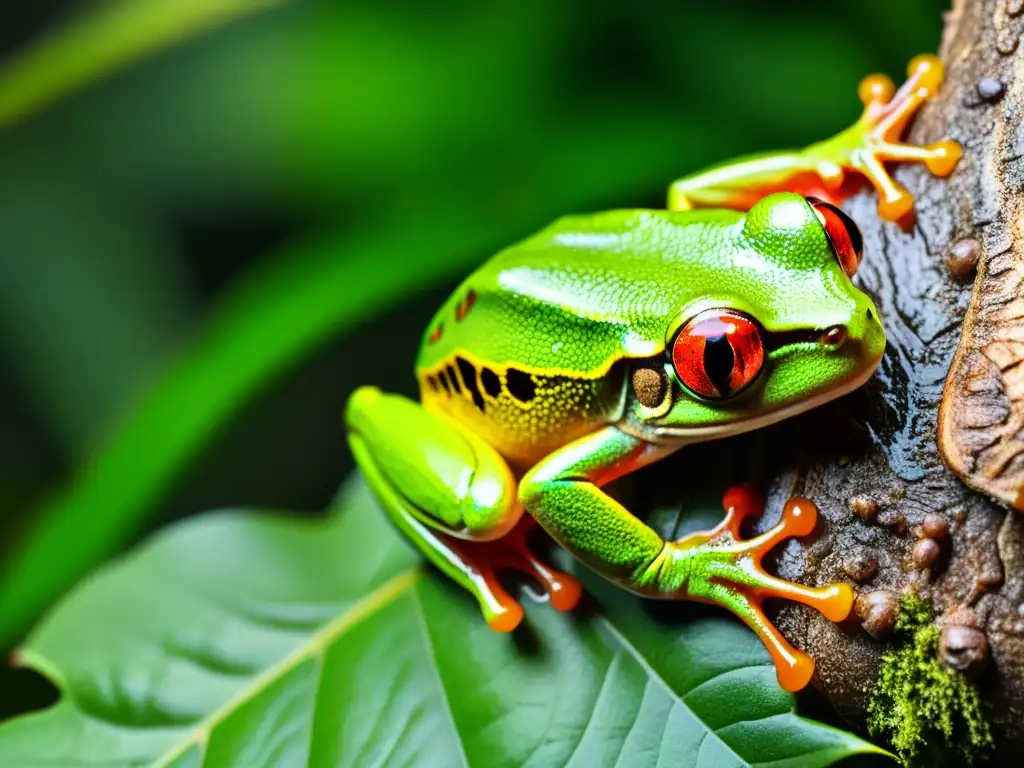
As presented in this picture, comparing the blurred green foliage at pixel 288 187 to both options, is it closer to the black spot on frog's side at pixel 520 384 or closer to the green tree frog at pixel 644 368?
the green tree frog at pixel 644 368

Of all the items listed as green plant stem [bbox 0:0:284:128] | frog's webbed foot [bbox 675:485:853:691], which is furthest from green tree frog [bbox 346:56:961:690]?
green plant stem [bbox 0:0:284:128]

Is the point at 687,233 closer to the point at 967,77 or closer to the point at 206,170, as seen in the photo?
the point at 967,77

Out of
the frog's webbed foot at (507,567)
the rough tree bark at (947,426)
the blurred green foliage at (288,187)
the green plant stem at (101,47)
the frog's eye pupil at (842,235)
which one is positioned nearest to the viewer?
the rough tree bark at (947,426)

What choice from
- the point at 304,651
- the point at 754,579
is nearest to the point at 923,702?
the point at 754,579

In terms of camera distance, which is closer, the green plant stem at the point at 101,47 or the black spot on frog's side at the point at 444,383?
the black spot on frog's side at the point at 444,383

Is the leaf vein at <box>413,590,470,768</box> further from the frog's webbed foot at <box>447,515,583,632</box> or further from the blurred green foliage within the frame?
the blurred green foliage

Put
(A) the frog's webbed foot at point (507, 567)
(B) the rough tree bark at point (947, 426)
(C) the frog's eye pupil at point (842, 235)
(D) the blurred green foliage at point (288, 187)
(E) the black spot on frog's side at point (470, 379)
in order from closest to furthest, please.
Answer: (B) the rough tree bark at point (947, 426)
(C) the frog's eye pupil at point (842, 235)
(A) the frog's webbed foot at point (507, 567)
(E) the black spot on frog's side at point (470, 379)
(D) the blurred green foliage at point (288, 187)

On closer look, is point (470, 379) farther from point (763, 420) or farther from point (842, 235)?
point (842, 235)

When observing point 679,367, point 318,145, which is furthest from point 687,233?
point 318,145

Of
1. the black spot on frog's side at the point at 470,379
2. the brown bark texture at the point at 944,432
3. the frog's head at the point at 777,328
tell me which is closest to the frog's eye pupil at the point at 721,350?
the frog's head at the point at 777,328
